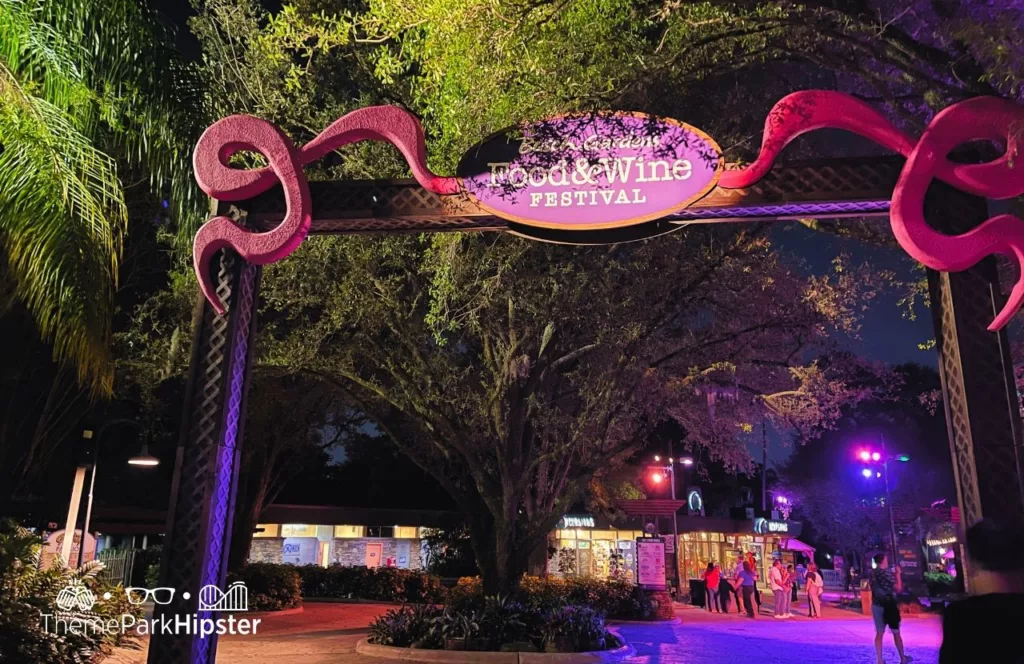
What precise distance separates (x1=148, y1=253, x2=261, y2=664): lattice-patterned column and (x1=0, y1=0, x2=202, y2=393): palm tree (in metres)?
1.28

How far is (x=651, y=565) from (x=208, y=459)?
16482mm

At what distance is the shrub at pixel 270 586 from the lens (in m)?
19.6

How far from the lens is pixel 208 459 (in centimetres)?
578

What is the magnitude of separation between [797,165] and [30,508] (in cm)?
2497

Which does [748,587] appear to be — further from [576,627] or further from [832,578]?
[832,578]

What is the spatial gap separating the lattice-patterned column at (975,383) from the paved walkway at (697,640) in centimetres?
818

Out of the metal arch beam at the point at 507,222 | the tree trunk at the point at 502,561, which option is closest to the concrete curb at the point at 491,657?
the tree trunk at the point at 502,561

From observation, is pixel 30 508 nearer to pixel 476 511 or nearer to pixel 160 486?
pixel 160 486

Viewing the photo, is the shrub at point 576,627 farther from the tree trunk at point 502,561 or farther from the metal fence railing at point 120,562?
the metal fence railing at point 120,562

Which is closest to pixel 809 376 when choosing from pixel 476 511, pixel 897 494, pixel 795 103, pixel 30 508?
pixel 476 511

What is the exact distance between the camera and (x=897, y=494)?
3856 cm

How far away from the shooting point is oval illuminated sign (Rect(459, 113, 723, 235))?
19.3ft

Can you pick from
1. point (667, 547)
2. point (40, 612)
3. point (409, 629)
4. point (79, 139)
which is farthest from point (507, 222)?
point (667, 547)

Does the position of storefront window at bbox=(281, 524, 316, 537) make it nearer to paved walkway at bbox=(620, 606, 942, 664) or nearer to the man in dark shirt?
paved walkway at bbox=(620, 606, 942, 664)
